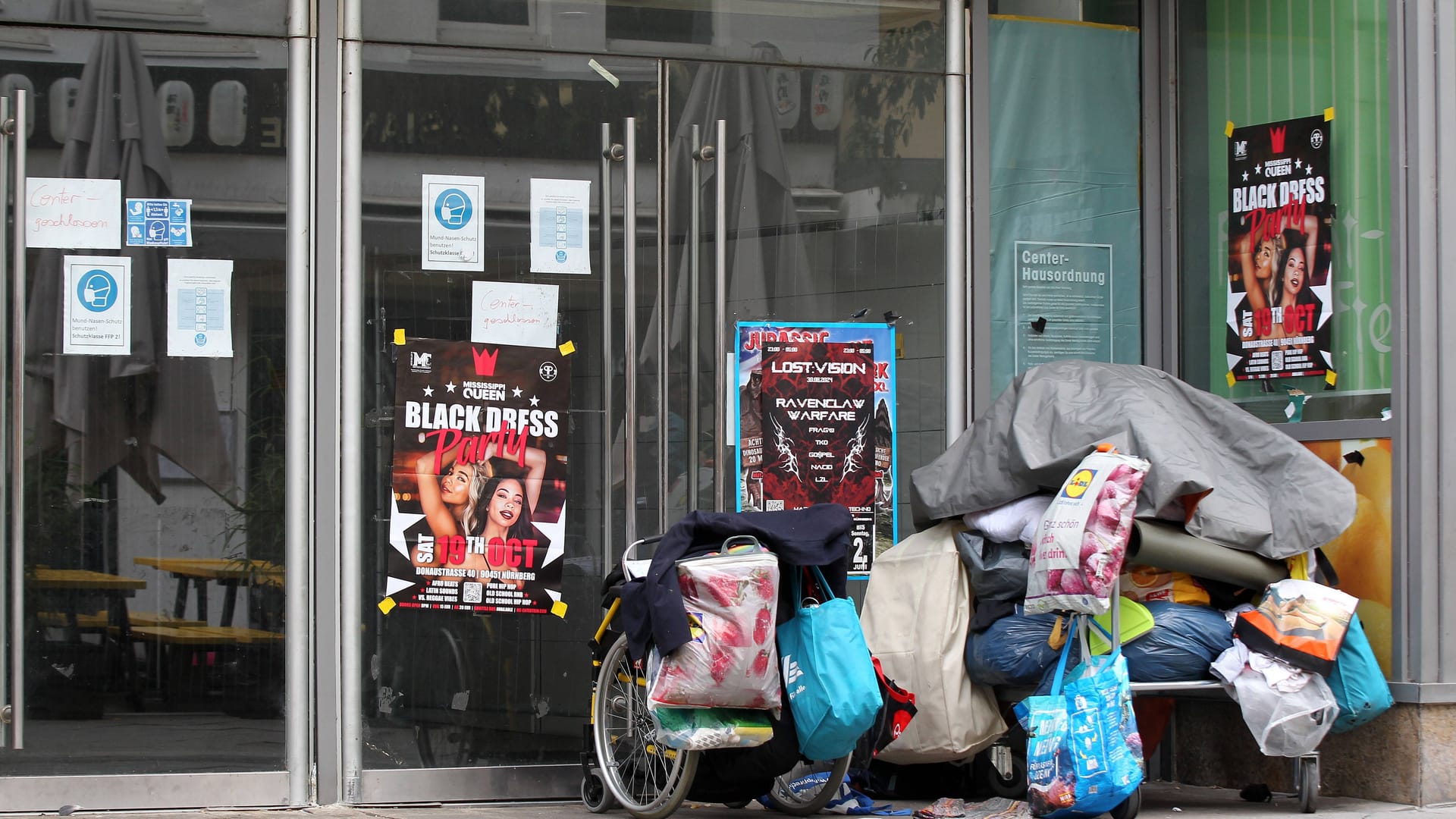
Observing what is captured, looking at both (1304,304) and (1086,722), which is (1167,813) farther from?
(1304,304)

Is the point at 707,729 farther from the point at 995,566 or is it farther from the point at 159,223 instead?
the point at 159,223

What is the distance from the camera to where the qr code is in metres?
6.64

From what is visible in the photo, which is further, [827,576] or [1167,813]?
[1167,813]

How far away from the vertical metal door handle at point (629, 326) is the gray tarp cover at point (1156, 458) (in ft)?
4.00

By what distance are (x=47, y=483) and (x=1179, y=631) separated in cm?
444

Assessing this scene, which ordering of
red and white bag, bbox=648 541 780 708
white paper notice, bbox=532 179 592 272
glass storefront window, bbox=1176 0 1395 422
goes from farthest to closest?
1. white paper notice, bbox=532 179 592 272
2. glass storefront window, bbox=1176 0 1395 422
3. red and white bag, bbox=648 541 780 708

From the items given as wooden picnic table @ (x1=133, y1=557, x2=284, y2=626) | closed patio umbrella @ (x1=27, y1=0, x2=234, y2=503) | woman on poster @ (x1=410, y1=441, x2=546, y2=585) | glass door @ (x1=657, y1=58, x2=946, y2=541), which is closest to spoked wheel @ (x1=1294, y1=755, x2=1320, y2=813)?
glass door @ (x1=657, y1=58, x2=946, y2=541)

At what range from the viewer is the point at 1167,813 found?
20.3ft

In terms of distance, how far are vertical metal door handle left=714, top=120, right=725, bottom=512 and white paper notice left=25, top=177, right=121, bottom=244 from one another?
2.48 metres

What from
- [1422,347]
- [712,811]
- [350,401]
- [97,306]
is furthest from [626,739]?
[1422,347]

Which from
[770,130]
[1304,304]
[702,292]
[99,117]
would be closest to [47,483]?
[99,117]

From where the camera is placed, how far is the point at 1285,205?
6883mm

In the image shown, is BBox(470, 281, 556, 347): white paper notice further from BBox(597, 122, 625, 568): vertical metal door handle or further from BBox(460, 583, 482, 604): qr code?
BBox(460, 583, 482, 604): qr code

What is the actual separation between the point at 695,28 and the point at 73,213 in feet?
8.93
